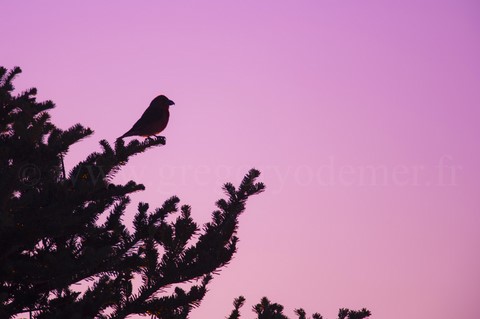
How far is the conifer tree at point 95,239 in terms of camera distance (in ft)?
15.1

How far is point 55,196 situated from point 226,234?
54.6 inches

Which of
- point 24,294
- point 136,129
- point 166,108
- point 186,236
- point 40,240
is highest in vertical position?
point 166,108

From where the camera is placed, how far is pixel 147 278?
4.79 m

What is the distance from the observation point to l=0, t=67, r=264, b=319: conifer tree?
4.61 metres

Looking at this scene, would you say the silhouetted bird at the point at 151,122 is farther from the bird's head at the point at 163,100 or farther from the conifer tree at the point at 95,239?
the conifer tree at the point at 95,239

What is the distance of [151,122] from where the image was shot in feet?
31.5

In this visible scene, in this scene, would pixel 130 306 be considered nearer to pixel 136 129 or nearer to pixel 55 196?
pixel 55 196

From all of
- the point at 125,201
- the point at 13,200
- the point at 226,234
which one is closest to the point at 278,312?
the point at 226,234

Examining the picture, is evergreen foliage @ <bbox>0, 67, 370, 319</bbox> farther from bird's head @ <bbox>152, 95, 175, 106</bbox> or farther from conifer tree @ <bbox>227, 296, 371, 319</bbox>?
bird's head @ <bbox>152, 95, 175, 106</bbox>

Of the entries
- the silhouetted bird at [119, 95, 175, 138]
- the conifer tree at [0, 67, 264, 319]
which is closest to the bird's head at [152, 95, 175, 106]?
the silhouetted bird at [119, 95, 175, 138]

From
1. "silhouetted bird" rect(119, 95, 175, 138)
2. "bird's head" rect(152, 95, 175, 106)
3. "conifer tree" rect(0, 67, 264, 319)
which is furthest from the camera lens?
"bird's head" rect(152, 95, 175, 106)

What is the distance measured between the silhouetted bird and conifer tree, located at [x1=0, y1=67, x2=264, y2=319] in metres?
4.23

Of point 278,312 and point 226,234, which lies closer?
point 226,234

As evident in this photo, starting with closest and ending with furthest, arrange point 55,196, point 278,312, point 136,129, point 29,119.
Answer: point 55,196 < point 29,119 < point 278,312 < point 136,129
